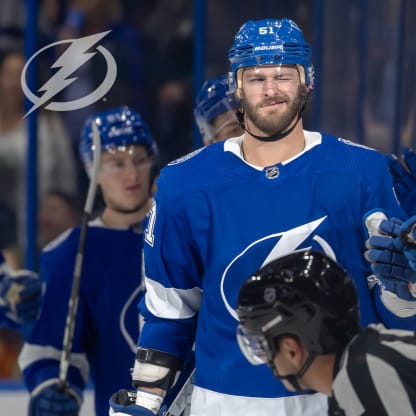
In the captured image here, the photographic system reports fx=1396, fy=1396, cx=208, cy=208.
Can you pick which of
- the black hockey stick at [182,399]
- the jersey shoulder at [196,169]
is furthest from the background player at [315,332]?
the black hockey stick at [182,399]

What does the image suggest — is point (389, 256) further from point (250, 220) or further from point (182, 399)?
point (182, 399)

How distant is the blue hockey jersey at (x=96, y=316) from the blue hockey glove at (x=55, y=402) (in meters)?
0.03

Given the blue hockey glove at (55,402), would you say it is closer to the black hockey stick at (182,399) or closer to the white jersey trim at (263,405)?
the black hockey stick at (182,399)

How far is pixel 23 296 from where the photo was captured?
11.4ft

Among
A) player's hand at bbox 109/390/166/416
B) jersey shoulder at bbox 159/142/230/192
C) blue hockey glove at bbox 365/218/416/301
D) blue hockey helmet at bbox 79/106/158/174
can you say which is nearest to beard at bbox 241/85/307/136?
jersey shoulder at bbox 159/142/230/192

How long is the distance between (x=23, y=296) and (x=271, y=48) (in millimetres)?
1248

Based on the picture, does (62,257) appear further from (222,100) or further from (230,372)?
(230,372)

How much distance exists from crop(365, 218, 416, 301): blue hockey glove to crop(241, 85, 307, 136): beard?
0.93ft

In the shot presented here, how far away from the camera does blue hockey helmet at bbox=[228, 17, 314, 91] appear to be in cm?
249

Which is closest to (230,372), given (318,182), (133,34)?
(318,182)

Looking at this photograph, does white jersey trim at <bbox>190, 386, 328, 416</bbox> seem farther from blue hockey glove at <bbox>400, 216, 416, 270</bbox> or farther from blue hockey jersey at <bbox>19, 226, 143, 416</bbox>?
blue hockey jersey at <bbox>19, 226, 143, 416</bbox>

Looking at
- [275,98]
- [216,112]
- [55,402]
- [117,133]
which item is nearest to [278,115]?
[275,98]

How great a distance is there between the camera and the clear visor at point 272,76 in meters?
2.49

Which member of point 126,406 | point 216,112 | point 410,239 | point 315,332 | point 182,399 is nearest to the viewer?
point 315,332
